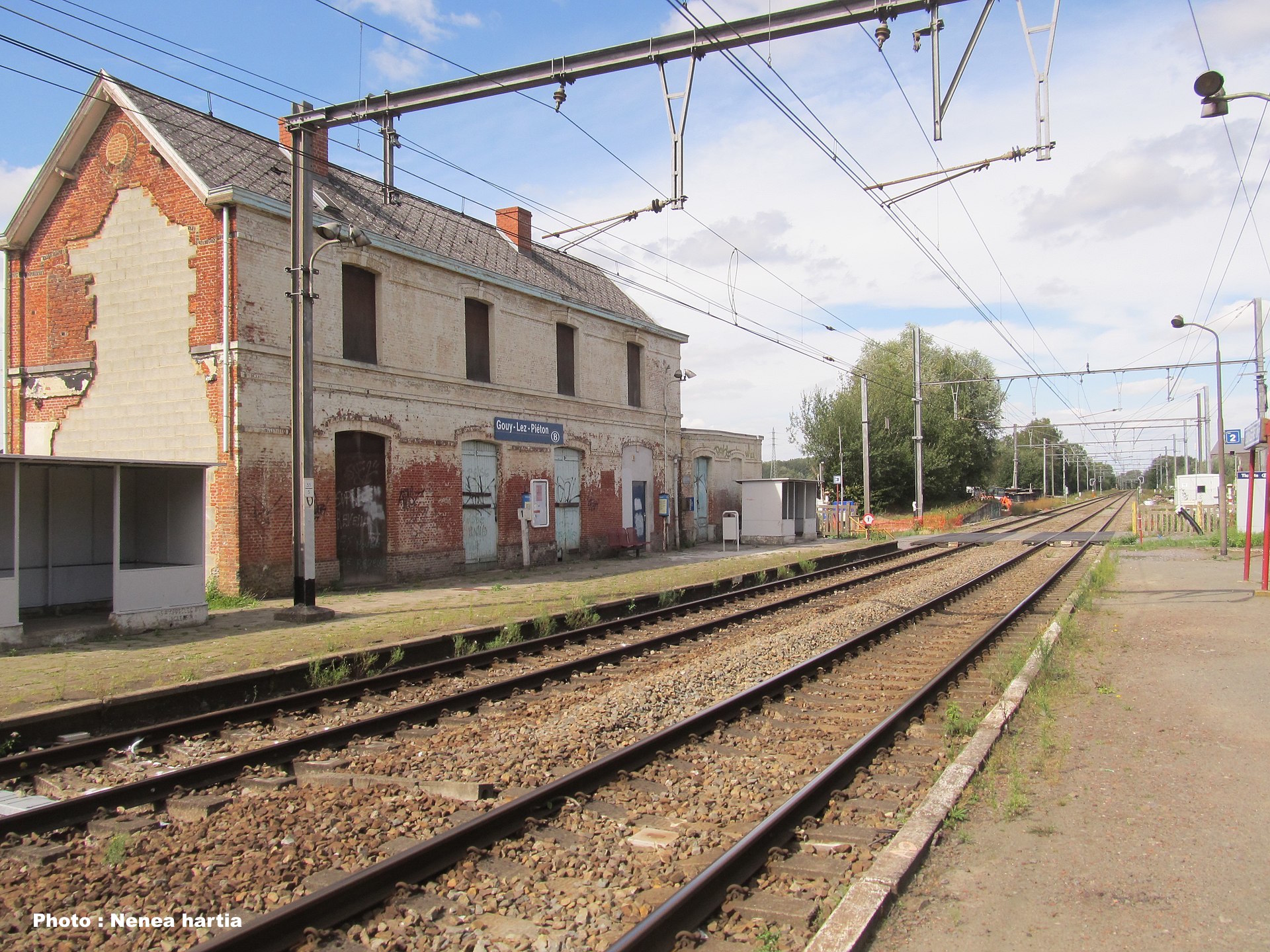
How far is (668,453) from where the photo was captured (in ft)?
93.3

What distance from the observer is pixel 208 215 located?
51.1ft

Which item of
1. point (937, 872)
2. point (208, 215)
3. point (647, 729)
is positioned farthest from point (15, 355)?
point (937, 872)

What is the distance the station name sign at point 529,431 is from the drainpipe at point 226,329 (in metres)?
6.89

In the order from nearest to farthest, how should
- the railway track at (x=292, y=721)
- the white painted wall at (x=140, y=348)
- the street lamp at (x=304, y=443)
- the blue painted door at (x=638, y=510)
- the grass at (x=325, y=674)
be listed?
1. the railway track at (x=292, y=721)
2. the grass at (x=325, y=674)
3. the street lamp at (x=304, y=443)
4. the white painted wall at (x=140, y=348)
5. the blue painted door at (x=638, y=510)

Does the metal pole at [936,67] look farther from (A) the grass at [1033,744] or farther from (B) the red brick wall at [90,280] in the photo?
(B) the red brick wall at [90,280]

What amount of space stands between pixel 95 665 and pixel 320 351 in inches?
341

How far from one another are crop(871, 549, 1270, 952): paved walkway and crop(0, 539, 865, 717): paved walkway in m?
6.97

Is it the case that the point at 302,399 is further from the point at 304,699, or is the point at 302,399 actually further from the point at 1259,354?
the point at 1259,354

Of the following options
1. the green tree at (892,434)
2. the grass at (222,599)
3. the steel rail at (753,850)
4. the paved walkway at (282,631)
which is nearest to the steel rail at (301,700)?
the paved walkway at (282,631)

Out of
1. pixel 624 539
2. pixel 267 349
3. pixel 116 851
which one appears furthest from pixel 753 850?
pixel 624 539

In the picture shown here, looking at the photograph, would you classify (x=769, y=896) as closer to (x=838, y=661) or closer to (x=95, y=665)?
(x=838, y=661)

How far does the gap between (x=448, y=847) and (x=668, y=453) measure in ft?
79.1

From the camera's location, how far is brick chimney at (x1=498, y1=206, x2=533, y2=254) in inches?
980

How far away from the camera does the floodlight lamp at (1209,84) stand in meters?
10.1
